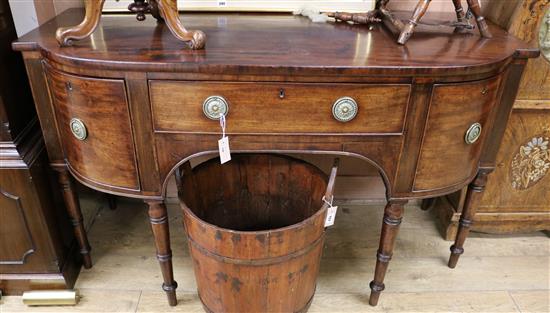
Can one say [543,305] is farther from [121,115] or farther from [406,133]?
[121,115]

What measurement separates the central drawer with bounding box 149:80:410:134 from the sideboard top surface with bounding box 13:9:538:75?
5cm

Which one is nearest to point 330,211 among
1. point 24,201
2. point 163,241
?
point 163,241

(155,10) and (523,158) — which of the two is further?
(523,158)

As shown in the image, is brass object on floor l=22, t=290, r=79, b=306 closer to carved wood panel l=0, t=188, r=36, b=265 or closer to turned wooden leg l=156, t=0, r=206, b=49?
carved wood panel l=0, t=188, r=36, b=265

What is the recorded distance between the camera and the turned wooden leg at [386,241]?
1.32 metres

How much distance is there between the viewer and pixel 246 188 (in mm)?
1561

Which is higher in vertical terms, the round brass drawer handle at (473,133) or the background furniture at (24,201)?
the round brass drawer handle at (473,133)

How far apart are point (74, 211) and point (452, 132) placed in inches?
Answer: 46.8

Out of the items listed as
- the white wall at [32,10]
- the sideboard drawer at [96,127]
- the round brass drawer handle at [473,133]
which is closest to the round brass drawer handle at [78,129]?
the sideboard drawer at [96,127]

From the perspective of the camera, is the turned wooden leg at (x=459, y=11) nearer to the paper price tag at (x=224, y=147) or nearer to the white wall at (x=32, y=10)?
the paper price tag at (x=224, y=147)

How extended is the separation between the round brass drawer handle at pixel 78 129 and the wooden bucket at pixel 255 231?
30 centimetres

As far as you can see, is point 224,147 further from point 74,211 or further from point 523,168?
point 523,168

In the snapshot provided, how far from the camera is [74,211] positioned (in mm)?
1491

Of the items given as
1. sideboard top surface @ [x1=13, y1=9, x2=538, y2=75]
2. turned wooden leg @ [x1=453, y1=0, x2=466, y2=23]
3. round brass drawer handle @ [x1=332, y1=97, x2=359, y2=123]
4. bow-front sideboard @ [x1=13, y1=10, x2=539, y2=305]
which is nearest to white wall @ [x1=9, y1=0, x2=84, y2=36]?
sideboard top surface @ [x1=13, y1=9, x2=538, y2=75]
